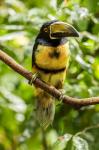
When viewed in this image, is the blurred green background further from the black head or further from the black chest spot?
the black chest spot

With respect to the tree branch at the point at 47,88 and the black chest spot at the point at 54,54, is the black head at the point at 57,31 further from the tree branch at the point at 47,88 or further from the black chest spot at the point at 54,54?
the tree branch at the point at 47,88

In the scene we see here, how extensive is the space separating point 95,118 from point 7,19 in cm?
91

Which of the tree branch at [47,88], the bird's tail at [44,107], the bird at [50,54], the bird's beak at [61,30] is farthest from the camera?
the bird's tail at [44,107]

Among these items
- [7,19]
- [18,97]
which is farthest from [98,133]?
[7,19]

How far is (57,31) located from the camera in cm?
215

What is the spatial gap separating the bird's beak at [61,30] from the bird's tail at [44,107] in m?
0.42

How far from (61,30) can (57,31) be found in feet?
0.17

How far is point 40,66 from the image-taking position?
230cm

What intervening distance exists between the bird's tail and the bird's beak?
0.42 m

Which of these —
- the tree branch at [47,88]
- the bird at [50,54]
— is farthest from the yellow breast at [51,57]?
the tree branch at [47,88]

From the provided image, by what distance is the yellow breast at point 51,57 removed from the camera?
2.27 m

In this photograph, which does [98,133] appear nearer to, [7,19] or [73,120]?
[73,120]

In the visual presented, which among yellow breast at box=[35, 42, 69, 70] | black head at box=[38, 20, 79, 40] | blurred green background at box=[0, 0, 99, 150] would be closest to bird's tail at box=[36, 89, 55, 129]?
blurred green background at box=[0, 0, 99, 150]

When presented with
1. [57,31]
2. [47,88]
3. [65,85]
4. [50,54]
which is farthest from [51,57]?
[65,85]
